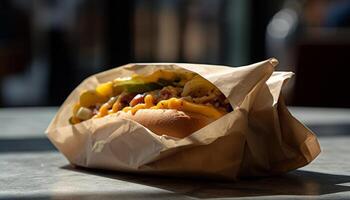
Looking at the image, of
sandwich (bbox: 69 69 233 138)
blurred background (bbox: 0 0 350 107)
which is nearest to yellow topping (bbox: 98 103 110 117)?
sandwich (bbox: 69 69 233 138)

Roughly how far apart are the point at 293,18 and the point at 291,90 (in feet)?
11.5

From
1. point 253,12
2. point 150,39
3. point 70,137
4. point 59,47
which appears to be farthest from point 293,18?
point 70,137

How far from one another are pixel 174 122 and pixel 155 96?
11 cm

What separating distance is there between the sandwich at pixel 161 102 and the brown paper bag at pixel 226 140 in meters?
A: 0.02

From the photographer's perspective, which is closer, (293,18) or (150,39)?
(150,39)

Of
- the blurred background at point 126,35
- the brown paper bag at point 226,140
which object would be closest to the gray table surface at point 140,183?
the brown paper bag at point 226,140

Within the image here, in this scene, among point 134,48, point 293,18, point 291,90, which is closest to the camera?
point 291,90

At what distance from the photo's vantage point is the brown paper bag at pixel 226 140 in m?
1.39

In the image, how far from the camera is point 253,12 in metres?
7.28

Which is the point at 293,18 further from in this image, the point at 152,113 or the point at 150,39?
the point at 152,113

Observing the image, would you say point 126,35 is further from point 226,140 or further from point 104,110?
point 226,140

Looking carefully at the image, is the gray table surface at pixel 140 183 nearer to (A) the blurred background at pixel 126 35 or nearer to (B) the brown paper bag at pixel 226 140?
(B) the brown paper bag at pixel 226 140

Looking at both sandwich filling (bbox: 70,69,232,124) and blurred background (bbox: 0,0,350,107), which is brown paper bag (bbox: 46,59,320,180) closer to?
sandwich filling (bbox: 70,69,232,124)

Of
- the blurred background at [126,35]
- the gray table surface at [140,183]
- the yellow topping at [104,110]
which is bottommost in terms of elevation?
the blurred background at [126,35]
